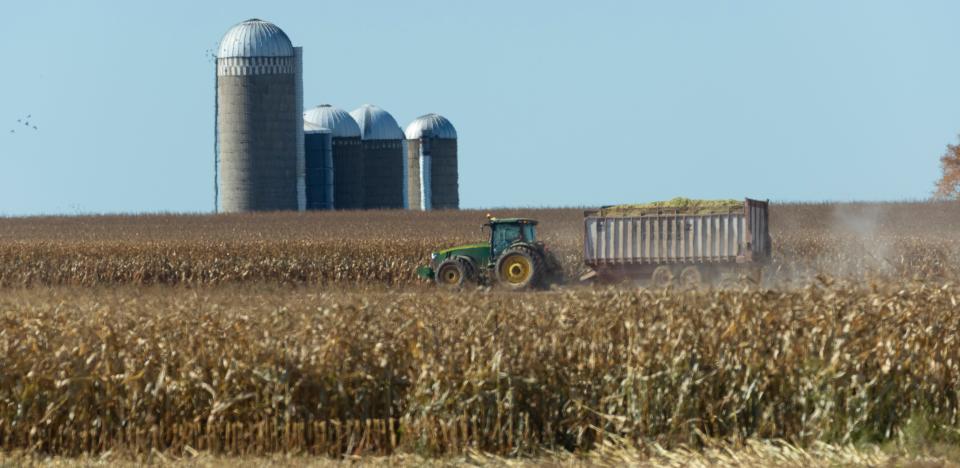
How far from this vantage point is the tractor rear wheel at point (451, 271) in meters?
31.1

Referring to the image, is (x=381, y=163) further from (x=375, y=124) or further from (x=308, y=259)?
(x=308, y=259)

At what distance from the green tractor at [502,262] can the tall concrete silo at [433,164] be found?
51.4m

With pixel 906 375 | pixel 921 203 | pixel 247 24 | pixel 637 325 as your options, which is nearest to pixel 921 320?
pixel 906 375

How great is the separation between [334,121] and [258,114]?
34.3ft

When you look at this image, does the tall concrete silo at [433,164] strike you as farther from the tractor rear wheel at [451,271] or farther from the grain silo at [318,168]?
the tractor rear wheel at [451,271]

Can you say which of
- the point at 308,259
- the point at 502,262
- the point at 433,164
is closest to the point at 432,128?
the point at 433,164

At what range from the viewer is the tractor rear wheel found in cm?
3106

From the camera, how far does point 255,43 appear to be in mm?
66938

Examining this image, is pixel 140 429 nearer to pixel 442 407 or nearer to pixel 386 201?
pixel 442 407

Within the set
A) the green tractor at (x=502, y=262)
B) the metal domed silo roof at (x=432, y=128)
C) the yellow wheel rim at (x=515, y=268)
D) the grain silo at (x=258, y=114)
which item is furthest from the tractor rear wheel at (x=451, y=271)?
the metal domed silo roof at (x=432, y=128)

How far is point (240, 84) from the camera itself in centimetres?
6688

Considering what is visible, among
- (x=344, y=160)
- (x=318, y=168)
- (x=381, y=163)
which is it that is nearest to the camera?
(x=318, y=168)

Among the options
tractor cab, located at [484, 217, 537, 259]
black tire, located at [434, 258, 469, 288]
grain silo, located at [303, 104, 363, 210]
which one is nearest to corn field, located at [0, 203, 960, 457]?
tractor cab, located at [484, 217, 537, 259]

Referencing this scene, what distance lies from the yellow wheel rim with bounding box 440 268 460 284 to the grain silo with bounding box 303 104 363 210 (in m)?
45.6
